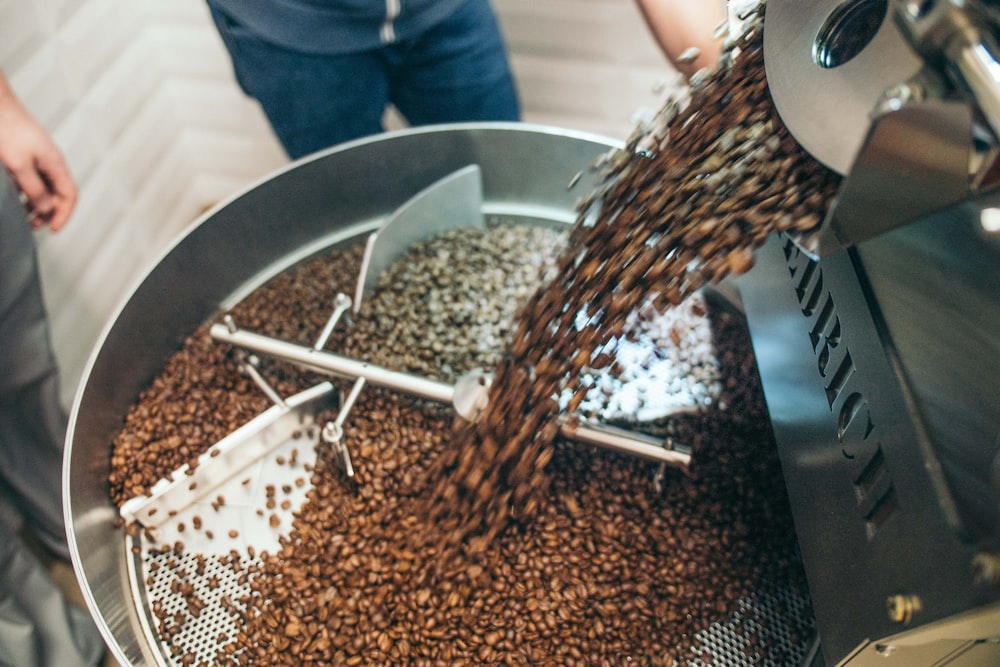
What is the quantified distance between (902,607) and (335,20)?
3.72 ft

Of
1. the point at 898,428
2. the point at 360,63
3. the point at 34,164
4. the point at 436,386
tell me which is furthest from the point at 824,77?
the point at 34,164

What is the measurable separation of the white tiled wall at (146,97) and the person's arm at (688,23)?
69cm

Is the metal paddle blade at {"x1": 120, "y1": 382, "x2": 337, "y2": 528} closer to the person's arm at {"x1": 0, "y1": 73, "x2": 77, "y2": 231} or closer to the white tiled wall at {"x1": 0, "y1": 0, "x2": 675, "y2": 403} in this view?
the person's arm at {"x1": 0, "y1": 73, "x2": 77, "y2": 231}

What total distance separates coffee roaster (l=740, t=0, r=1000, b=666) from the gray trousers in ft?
3.74

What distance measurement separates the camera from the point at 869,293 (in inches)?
24.6

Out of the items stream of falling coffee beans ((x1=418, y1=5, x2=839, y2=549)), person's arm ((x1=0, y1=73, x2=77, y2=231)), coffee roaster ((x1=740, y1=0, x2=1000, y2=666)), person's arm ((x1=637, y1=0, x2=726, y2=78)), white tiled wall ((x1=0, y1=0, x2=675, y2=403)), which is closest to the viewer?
coffee roaster ((x1=740, y1=0, x2=1000, y2=666))

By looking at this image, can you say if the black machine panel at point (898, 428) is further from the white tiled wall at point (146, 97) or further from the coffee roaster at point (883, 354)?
the white tiled wall at point (146, 97)

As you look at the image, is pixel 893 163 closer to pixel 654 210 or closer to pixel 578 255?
pixel 654 210

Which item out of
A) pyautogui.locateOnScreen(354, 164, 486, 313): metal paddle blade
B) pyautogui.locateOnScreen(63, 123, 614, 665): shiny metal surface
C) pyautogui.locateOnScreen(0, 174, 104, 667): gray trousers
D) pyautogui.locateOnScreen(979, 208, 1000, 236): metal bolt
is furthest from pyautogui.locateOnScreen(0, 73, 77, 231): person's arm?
pyautogui.locateOnScreen(979, 208, 1000, 236): metal bolt

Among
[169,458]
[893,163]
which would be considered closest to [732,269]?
[893,163]

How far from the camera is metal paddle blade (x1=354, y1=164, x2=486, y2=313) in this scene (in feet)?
3.84

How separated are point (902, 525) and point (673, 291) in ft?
0.99

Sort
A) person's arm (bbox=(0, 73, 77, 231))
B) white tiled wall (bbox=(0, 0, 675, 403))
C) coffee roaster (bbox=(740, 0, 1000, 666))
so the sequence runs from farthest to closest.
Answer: white tiled wall (bbox=(0, 0, 675, 403))
person's arm (bbox=(0, 73, 77, 231))
coffee roaster (bbox=(740, 0, 1000, 666))

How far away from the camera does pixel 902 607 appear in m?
0.52
